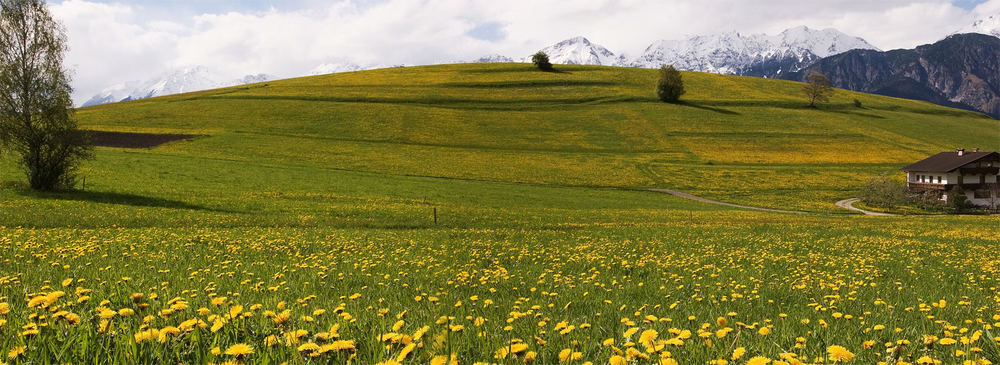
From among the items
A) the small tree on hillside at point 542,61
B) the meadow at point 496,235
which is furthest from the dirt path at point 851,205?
the small tree on hillside at point 542,61

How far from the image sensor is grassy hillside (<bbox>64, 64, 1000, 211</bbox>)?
63.0 meters

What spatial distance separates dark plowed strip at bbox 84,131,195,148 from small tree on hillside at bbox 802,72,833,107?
12693cm

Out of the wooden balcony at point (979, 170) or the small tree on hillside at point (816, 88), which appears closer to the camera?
the wooden balcony at point (979, 170)

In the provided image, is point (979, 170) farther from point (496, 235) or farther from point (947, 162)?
point (496, 235)

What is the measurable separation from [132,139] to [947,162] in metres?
112

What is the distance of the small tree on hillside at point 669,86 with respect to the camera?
365 ft

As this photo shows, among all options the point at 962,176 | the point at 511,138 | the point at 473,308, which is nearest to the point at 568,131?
the point at 511,138

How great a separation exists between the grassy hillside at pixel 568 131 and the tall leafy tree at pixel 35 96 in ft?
88.2

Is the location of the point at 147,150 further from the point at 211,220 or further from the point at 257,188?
the point at 211,220

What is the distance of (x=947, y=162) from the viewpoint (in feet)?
223

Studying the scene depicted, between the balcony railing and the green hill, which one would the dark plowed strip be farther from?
the balcony railing

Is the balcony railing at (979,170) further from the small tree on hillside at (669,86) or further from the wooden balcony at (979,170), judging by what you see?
the small tree on hillside at (669,86)

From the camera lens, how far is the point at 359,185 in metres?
46.7

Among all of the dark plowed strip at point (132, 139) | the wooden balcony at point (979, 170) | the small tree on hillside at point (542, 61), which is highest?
the small tree on hillside at point (542, 61)
